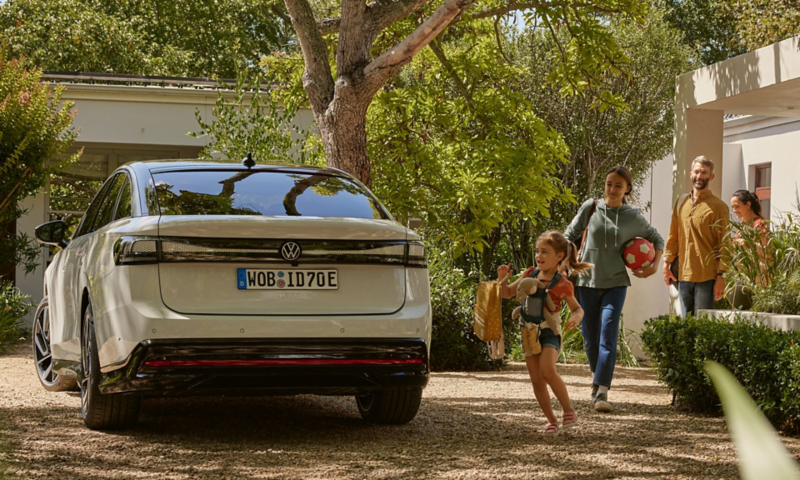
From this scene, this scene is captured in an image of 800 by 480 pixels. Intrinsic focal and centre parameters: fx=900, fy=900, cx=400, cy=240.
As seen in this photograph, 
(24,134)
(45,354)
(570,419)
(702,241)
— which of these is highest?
(24,134)

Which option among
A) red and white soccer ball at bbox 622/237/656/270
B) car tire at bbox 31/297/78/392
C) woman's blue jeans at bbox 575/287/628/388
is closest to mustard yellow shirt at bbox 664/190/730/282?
red and white soccer ball at bbox 622/237/656/270

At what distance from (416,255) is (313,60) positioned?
4890mm

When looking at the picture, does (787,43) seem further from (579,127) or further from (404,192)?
(579,127)

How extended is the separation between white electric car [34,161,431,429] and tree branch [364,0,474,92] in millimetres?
3870

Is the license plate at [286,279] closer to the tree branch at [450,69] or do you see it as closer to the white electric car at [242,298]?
the white electric car at [242,298]

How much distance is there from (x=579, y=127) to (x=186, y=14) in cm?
1614

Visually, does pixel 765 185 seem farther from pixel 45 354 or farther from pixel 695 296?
pixel 45 354

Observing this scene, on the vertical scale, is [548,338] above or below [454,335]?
above

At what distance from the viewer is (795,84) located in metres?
8.79

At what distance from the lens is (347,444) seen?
493cm

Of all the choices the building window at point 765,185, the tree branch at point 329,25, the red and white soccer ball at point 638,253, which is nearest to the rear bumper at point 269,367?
the red and white soccer ball at point 638,253

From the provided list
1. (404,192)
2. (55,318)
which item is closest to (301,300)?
(55,318)

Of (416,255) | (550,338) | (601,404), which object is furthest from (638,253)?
(416,255)

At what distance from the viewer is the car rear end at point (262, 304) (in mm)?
4422
